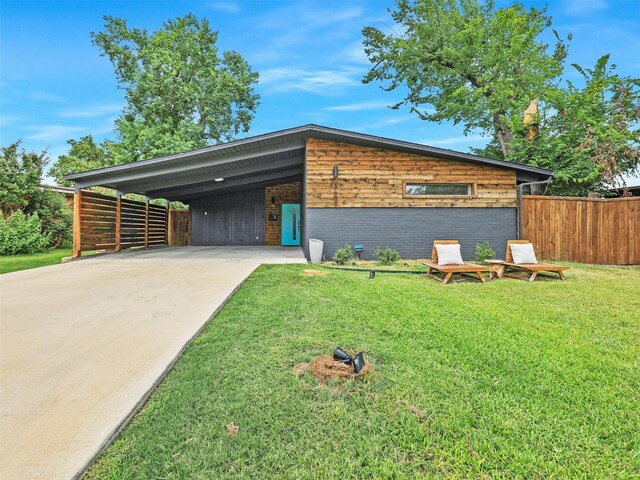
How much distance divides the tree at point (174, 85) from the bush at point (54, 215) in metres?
7.27

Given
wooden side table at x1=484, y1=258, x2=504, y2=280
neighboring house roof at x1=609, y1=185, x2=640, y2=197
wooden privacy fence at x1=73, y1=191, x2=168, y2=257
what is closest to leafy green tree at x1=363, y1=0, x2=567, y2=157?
neighboring house roof at x1=609, y1=185, x2=640, y2=197

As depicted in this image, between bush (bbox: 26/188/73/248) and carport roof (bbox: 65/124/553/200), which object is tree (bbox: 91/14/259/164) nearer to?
bush (bbox: 26/188/73/248)

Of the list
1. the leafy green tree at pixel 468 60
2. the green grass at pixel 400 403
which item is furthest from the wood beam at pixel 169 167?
the leafy green tree at pixel 468 60

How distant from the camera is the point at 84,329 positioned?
9.61ft

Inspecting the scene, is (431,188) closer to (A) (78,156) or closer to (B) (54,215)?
(B) (54,215)

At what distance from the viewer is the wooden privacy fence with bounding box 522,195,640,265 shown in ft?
26.2

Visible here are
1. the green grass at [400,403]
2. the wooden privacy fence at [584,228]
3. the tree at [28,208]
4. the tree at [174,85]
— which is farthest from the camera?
the tree at [174,85]

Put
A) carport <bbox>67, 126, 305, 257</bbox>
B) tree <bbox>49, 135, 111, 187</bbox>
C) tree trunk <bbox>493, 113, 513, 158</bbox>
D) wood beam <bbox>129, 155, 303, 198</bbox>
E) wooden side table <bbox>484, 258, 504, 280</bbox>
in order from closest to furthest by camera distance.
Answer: wooden side table <bbox>484, 258, 504, 280</bbox> < carport <bbox>67, 126, 305, 257</bbox> < wood beam <bbox>129, 155, 303, 198</bbox> < tree trunk <bbox>493, 113, 513, 158</bbox> < tree <bbox>49, 135, 111, 187</bbox>

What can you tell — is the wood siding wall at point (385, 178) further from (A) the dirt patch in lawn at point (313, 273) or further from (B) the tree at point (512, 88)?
(B) the tree at point (512, 88)

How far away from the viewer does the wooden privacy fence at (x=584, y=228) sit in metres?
7.97

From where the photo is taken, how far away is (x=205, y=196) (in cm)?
1445

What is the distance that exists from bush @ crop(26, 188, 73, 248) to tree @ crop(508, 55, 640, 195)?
16924 mm

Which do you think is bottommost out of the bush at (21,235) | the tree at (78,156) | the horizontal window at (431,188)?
the bush at (21,235)

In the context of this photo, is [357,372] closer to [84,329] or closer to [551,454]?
[551,454]
